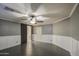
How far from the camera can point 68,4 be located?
6.13 ft

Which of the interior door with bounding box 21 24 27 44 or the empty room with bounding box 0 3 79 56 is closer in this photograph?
the empty room with bounding box 0 3 79 56

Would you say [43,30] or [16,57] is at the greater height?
[43,30]

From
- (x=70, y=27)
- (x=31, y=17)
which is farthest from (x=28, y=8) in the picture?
(x=70, y=27)

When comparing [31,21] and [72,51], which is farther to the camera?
[31,21]

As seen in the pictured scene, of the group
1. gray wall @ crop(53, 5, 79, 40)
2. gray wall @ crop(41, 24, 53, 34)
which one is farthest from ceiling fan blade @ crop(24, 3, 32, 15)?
gray wall @ crop(53, 5, 79, 40)

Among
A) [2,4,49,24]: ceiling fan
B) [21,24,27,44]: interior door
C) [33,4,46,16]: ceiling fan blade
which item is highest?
[33,4,46,16]: ceiling fan blade

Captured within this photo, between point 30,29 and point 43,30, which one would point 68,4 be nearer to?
point 43,30

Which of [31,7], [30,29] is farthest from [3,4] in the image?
[30,29]

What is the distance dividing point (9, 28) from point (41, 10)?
0.71 m

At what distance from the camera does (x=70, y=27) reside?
193 cm

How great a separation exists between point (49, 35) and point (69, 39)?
39 cm

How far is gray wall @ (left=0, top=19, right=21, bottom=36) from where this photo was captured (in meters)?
1.98

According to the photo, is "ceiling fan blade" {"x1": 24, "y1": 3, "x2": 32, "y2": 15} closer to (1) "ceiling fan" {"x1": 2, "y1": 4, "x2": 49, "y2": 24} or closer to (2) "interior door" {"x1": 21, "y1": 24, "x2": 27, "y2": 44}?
(1) "ceiling fan" {"x1": 2, "y1": 4, "x2": 49, "y2": 24}

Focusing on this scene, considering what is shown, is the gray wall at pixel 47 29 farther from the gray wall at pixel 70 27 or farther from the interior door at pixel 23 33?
the interior door at pixel 23 33
